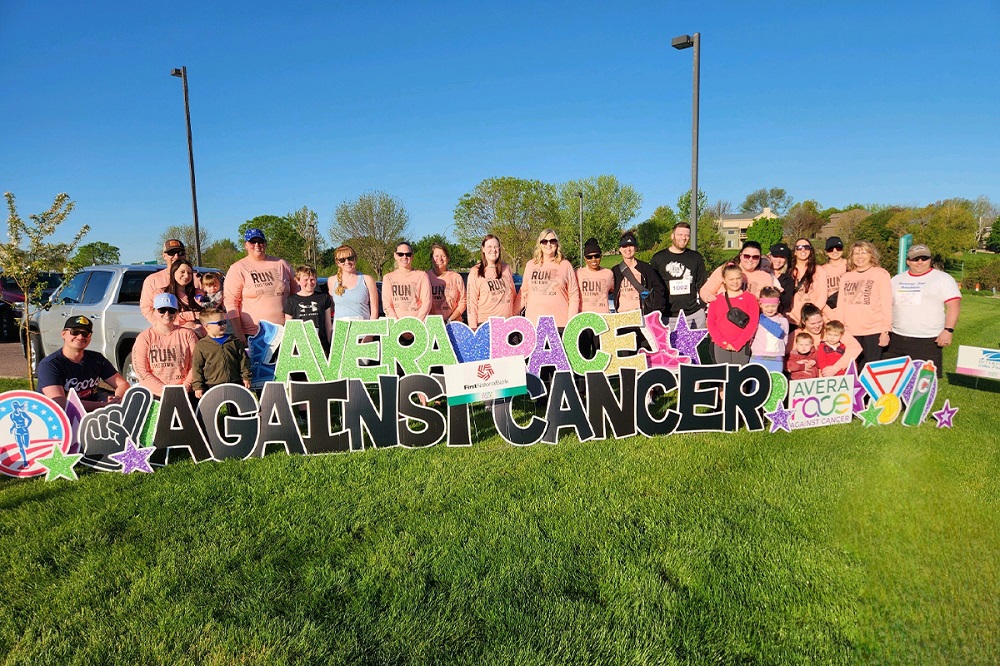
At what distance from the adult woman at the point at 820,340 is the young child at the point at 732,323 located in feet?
2.11

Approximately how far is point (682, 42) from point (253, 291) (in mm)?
8951

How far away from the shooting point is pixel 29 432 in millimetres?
4617

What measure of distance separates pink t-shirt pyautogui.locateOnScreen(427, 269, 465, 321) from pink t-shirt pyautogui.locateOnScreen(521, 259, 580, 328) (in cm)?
85

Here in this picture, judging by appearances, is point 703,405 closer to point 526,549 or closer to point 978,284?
point 526,549

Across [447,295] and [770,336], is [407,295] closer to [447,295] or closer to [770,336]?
[447,295]

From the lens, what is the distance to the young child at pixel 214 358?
5.20 metres

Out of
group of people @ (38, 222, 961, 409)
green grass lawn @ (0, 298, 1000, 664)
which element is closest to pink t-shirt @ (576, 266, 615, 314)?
group of people @ (38, 222, 961, 409)

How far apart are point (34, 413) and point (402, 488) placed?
3.07 metres

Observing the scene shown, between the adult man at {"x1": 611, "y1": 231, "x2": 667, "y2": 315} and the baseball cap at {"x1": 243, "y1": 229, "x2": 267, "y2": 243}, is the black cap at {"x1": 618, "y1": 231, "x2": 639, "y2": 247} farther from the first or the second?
the baseball cap at {"x1": 243, "y1": 229, "x2": 267, "y2": 243}

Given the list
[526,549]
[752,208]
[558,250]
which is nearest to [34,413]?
[526,549]

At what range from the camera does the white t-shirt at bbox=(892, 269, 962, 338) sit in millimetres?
5742

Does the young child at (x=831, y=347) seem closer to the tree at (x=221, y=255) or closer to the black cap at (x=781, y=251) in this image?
the black cap at (x=781, y=251)

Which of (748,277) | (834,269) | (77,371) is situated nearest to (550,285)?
(748,277)

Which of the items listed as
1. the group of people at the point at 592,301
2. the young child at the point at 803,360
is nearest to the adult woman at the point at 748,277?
the group of people at the point at 592,301
